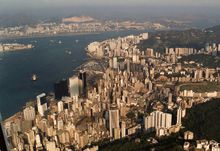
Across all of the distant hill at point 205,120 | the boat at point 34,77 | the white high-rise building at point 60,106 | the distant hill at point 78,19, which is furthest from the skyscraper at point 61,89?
the distant hill at point 78,19

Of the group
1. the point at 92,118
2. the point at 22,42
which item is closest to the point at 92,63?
the point at 22,42

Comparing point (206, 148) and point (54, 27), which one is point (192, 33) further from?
point (206, 148)

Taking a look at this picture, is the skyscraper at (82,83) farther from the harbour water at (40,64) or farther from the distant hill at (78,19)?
the distant hill at (78,19)

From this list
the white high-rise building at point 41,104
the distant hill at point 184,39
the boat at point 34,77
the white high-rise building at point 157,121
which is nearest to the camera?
the white high-rise building at point 157,121

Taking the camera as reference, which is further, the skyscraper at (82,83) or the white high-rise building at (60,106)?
the skyscraper at (82,83)

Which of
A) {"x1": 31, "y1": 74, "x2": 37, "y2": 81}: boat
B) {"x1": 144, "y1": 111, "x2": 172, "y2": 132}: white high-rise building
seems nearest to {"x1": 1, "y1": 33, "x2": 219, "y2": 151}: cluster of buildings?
{"x1": 144, "y1": 111, "x2": 172, "y2": 132}: white high-rise building

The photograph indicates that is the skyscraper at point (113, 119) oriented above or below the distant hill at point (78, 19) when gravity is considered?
below

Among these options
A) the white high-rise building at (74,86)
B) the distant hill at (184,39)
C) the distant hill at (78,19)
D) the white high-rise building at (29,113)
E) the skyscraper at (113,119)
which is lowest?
the skyscraper at (113,119)

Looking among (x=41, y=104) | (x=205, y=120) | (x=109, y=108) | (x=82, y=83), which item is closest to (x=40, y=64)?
(x=82, y=83)
